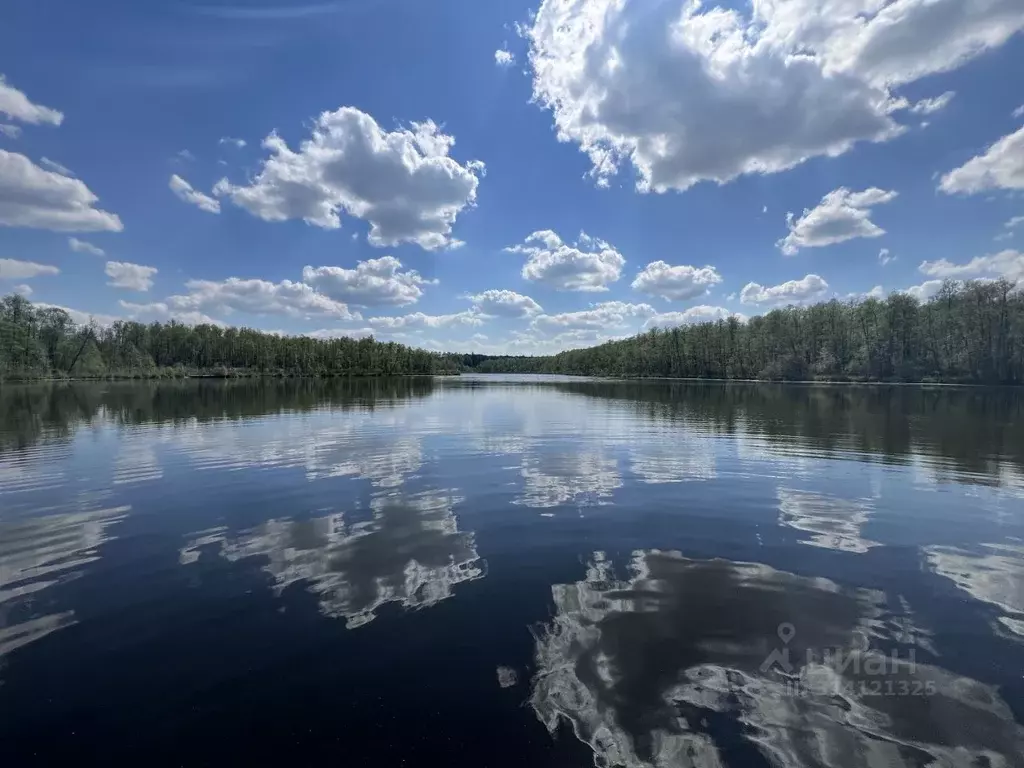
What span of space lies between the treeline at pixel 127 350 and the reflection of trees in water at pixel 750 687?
149 m

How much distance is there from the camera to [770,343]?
14912cm

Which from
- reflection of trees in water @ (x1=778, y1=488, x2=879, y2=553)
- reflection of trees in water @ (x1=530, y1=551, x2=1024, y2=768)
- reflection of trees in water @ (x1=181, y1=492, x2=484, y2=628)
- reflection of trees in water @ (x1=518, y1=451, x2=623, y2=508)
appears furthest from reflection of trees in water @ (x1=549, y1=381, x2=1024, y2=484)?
reflection of trees in water @ (x1=181, y1=492, x2=484, y2=628)

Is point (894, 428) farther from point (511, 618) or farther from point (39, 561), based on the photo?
point (39, 561)

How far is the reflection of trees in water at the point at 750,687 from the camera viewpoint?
525cm

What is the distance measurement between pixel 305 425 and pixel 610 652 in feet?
105

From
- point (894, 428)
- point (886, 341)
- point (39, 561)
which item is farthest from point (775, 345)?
point (39, 561)

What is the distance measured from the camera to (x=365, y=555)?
10742 millimetres

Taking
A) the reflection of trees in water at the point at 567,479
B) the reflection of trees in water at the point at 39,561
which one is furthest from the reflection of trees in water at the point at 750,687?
the reflection of trees in water at the point at 39,561

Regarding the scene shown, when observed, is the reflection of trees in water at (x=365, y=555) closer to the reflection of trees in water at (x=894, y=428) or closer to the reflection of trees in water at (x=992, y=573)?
the reflection of trees in water at (x=992, y=573)

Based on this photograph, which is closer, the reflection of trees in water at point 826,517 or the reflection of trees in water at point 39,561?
the reflection of trees in water at point 39,561

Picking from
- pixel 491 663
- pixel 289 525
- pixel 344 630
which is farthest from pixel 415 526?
pixel 491 663

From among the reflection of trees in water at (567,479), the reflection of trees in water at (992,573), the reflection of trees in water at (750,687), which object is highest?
the reflection of trees in water at (750,687)

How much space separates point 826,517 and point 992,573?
388 cm

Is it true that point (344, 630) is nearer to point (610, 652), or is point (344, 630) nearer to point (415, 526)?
point (610, 652)
